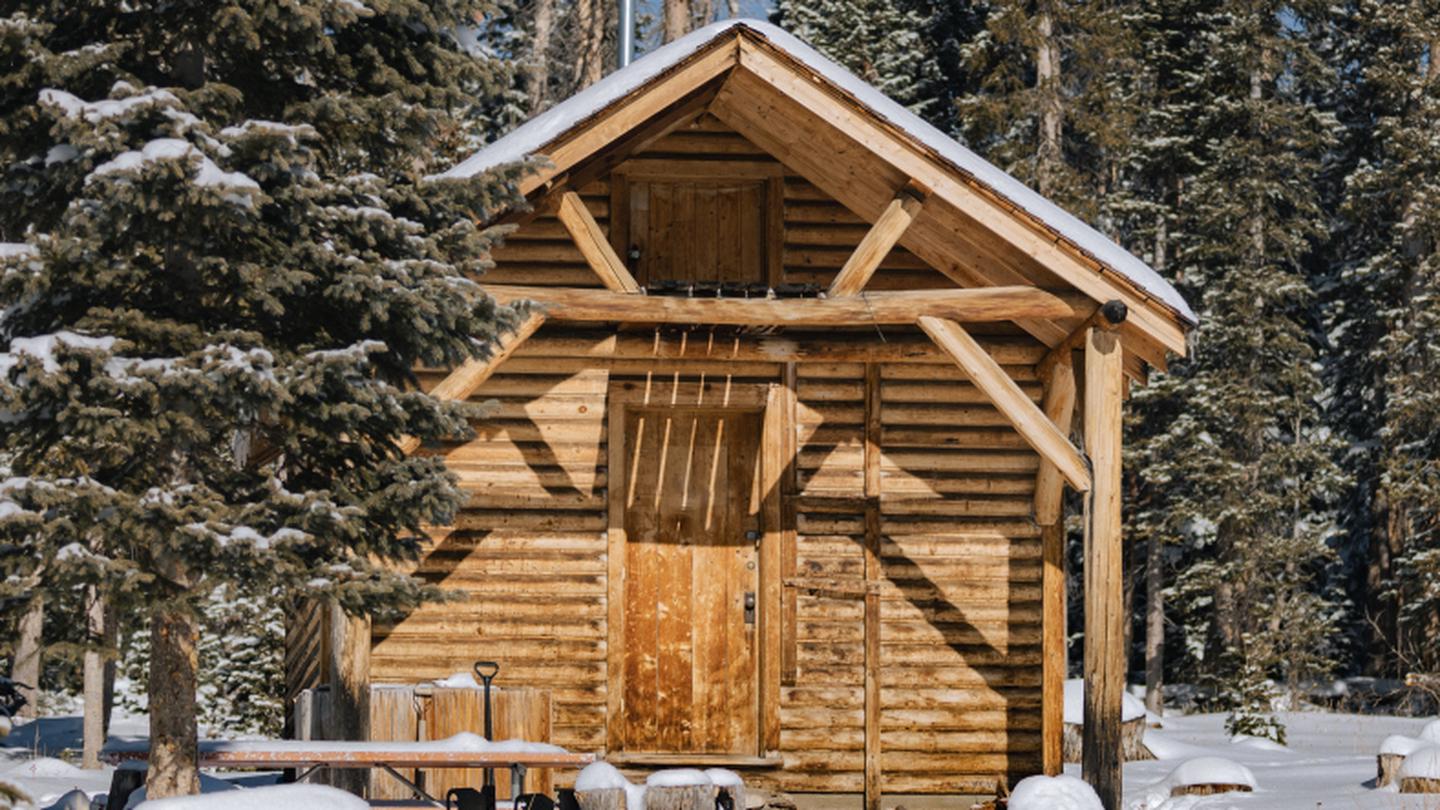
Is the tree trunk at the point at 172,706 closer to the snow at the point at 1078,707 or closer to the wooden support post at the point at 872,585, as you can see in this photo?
the wooden support post at the point at 872,585

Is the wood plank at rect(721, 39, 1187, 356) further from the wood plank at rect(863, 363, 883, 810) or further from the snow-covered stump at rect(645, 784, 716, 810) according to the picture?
the snow-covered stump at rect(645, 784, 716, 810)

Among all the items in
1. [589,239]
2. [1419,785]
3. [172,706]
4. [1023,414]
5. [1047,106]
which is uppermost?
[1047,106]

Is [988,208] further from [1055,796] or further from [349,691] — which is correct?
[349,691]

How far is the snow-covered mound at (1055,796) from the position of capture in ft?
35.2

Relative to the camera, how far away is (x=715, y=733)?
45.1 feet

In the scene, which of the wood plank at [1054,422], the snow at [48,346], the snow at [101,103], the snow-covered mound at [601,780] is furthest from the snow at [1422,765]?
the snow at [101,103]

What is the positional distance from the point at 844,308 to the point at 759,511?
2317 millimetres

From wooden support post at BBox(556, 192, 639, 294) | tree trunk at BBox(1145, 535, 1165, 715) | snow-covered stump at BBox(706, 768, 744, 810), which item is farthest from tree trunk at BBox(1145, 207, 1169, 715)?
snow-covered stump at BBox(706, 768, 744, 810)

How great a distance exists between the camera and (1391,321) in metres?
33.2

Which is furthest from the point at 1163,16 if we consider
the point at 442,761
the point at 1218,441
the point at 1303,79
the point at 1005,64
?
the point at 442,761

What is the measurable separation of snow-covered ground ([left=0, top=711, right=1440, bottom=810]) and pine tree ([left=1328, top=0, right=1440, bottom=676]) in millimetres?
5328

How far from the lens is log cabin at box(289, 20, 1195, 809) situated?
44.2 feet

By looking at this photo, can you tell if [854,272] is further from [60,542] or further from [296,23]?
[60,542]

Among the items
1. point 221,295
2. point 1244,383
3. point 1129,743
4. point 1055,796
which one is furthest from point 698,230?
point 1244,383
